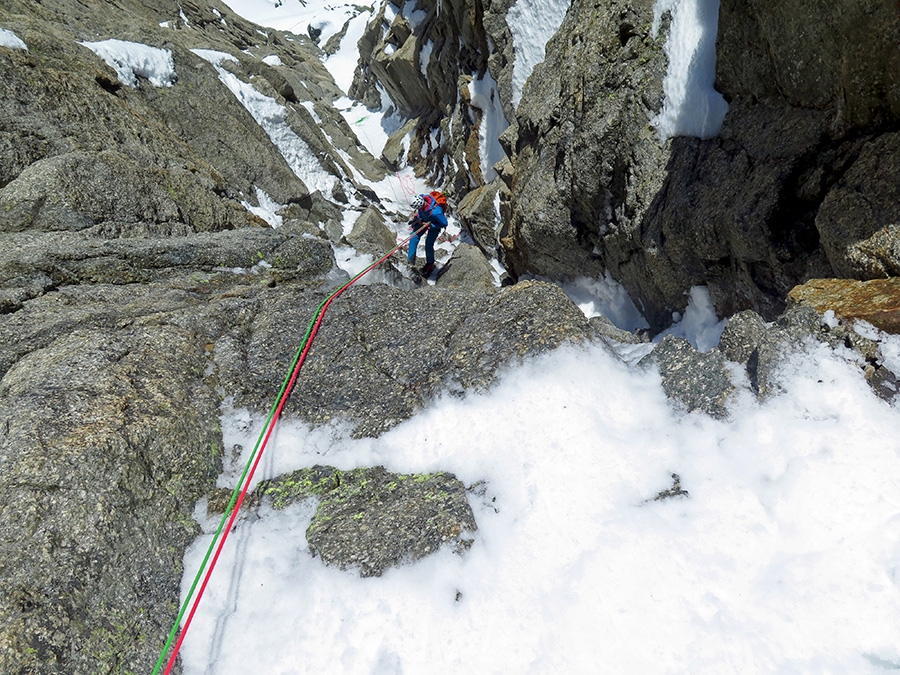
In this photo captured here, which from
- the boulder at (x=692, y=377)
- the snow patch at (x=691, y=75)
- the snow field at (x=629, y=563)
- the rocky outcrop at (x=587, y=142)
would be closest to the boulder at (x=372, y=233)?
the rocky outcrop at (x=587, y=142)

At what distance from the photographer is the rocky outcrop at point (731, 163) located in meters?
5.65

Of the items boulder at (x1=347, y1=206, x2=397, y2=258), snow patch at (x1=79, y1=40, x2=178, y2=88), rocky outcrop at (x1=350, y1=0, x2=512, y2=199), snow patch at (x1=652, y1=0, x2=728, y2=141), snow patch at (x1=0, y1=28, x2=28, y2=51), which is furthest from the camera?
rocky outcrop at (x1=350, y1=0, x2=512, y2=199)

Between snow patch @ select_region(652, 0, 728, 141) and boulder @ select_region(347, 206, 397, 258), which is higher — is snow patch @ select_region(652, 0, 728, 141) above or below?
above

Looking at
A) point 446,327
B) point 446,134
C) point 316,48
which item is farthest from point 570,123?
point 316,48

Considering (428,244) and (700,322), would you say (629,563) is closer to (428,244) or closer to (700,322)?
(700,322)

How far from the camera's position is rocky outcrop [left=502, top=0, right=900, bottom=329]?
5648mm

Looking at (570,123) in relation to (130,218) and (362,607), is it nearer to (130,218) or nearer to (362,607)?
(130,218)

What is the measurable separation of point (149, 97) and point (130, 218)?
34.4 feet

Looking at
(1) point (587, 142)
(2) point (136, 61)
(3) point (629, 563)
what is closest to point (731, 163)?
(1) point (587, 142)

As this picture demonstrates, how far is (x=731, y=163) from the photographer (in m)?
8.05

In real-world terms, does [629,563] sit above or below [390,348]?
above

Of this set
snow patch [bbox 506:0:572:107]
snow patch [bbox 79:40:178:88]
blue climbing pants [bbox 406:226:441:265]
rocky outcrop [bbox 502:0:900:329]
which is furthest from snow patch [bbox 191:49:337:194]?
rocky outcrop [bbox 502:0:900:329]

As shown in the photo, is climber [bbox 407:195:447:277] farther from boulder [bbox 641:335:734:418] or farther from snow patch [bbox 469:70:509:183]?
boulder [bbox 641:335:734:418]

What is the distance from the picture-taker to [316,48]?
7912cm
